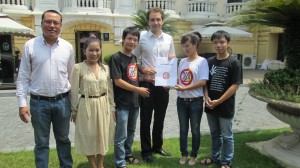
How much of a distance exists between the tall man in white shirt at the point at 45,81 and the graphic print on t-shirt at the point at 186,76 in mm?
1463

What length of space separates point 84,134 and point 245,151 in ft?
8.59

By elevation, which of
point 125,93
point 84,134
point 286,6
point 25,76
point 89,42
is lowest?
point 84,134

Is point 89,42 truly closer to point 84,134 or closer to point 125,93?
point 125,93

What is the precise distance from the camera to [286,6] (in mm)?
3875

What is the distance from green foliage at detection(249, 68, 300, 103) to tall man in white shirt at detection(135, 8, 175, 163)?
1377mm

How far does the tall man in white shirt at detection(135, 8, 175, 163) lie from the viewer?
4.04 m

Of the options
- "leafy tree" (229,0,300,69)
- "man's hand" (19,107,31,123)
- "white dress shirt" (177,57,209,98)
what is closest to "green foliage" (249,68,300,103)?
"leafy tree" (229,0,300,69)

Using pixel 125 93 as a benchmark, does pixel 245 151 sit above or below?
below

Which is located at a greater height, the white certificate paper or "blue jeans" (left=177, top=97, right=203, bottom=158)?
the white certificate paper

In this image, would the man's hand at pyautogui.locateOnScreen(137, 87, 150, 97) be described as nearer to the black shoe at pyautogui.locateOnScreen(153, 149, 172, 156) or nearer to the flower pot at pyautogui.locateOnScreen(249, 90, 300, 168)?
the black shoe at pyautogui.locateOnScreen(153, 149, 172, 156)

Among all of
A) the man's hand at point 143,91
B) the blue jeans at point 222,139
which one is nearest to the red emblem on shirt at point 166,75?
the man's hand at point 143,91

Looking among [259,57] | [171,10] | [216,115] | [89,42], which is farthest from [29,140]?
[259,57]

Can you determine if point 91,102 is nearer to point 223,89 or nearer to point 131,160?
point 131,160

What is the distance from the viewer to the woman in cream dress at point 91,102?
3.48 metres
